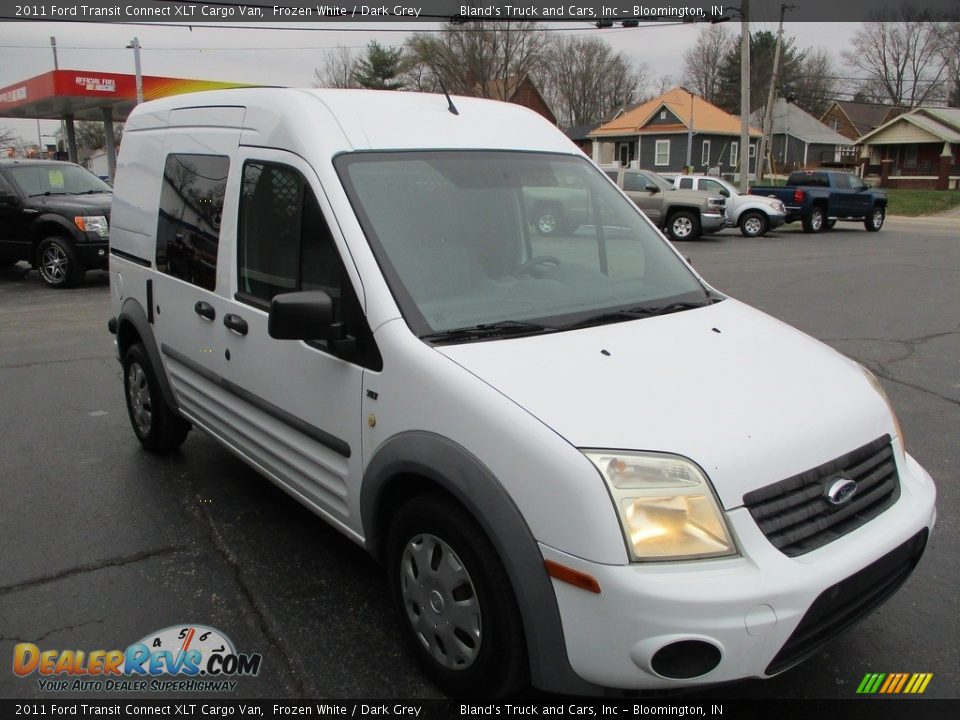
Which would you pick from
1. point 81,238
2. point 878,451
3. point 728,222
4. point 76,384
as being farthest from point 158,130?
point 728,222

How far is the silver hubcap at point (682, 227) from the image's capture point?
21434mm

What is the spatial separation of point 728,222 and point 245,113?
21284 mm

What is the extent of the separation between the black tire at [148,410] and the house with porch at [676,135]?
51.0 m

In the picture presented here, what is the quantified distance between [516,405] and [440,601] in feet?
2.49

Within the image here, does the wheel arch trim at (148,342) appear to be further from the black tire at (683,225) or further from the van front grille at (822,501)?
the black tire at (683,225)

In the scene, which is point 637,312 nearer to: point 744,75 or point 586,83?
point 744,75

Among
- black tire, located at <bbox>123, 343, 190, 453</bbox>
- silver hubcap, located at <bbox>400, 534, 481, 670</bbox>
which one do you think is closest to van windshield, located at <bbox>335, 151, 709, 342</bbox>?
silver hubcap, located at <bbox>400, 534, 481, 670</bbox>

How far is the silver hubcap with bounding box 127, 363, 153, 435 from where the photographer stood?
193 inches

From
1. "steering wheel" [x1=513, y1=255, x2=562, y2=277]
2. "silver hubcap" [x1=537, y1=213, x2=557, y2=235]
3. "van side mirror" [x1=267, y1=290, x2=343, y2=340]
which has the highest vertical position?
"silver hubcap" [x1=537, y1=213, x2=557, y2=235]

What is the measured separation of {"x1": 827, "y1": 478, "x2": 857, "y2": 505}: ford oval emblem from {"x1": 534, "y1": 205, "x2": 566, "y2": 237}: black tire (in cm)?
164

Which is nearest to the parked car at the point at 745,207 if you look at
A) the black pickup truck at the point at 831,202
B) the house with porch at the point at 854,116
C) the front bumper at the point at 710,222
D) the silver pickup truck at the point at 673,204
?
the silver pickup truck at the point at 673,204

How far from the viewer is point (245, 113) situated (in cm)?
357

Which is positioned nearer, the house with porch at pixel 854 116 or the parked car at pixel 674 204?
the parked car at pixel 674 204

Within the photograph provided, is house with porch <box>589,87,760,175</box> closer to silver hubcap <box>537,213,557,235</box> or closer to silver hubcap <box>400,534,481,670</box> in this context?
silver hubcap <box>537,213,557,235</box>
